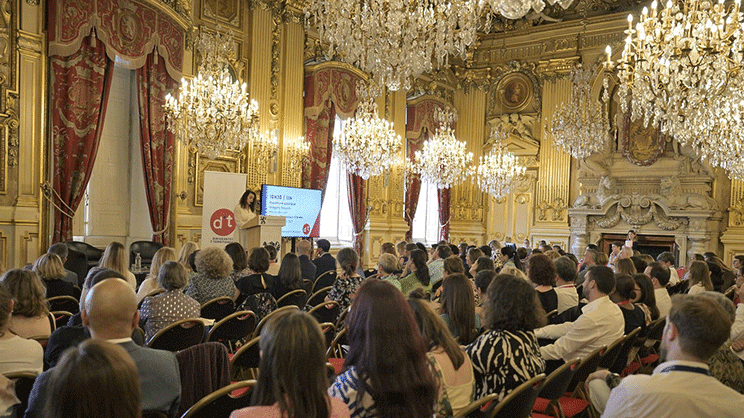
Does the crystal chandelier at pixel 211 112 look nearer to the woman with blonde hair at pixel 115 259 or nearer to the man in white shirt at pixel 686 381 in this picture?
the woman with blonde hair at pixel 115 259

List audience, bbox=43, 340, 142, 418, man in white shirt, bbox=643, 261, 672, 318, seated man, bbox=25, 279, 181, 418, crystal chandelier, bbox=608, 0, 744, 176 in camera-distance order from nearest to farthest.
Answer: audience, bbox=43, 340, 142, 418, seated man, bbox=25, 279, 181, 418, man in white shirt, bbox=643, 261, 672, 318, crystal chandelier, bbox=608, 0, 744, 176

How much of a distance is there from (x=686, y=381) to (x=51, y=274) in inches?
165

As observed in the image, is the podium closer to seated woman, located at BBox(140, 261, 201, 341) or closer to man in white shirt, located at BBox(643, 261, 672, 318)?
seated woman, located at BBox(140, 261, 201, 341)

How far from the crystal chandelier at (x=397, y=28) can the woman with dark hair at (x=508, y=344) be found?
3.55 metres

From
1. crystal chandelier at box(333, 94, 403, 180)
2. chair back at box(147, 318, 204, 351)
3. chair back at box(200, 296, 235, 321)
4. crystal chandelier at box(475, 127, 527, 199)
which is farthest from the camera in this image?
crystal chandelier at box(475, 127, 527, 199)

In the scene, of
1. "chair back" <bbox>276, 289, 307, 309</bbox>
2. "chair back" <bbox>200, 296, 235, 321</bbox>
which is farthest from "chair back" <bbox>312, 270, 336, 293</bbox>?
"chair back" <bbox>200, 296, 235, 321</bbox>

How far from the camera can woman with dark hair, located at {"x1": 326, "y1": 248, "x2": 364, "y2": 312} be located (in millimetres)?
4945

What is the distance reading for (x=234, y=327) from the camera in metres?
3.95

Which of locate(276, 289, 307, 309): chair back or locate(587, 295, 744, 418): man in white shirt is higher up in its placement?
locate(587, 295, 744, 418): man in white shirt

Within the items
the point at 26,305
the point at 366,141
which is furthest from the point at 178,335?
the point at 366,141

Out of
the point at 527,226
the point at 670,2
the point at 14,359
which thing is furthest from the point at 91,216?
the point at 527,226

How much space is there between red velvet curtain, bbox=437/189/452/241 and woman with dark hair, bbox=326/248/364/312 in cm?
974

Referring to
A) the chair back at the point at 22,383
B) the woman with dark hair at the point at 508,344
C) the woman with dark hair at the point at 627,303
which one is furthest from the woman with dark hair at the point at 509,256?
the chair back at the point at 22,383

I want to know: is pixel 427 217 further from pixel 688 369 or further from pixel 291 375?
pixel 291 375
